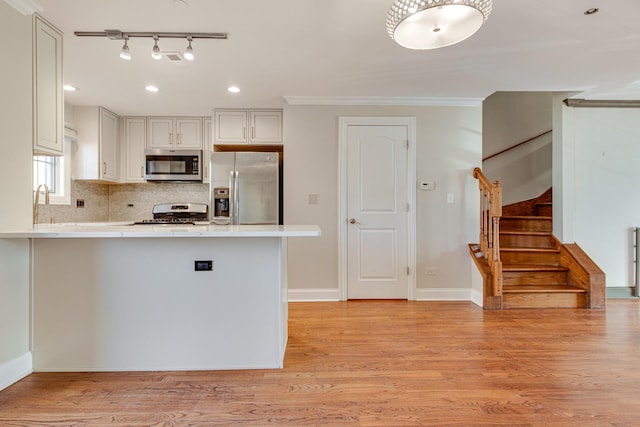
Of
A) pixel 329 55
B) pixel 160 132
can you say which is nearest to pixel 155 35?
pixel 329 55

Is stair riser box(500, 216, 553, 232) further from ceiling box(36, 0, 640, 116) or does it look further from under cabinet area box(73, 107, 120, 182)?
under cabinet area box(73, 107, 120, 182)

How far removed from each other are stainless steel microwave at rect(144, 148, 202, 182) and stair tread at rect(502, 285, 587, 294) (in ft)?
12.6

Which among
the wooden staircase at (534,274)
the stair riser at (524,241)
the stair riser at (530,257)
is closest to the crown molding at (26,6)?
the wooden staircase at (534,274)

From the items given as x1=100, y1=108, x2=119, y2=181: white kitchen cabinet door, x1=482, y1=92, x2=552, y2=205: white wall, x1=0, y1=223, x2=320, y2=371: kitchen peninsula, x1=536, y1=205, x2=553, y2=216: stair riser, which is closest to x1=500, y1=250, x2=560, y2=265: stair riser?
x1=536, y1=205, x2=553, y2=216: stair riser

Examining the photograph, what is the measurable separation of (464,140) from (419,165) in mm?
593

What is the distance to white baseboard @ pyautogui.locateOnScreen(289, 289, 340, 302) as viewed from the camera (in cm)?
353

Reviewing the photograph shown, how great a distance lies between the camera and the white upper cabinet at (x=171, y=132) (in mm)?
4031

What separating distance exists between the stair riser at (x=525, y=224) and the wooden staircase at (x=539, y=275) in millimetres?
133

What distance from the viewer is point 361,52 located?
246 centimetres

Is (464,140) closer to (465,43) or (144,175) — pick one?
(465,43)

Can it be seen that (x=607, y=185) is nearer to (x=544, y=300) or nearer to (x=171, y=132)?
(x=544, y=300)

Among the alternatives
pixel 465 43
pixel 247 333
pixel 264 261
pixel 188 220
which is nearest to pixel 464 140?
pixel 465 43

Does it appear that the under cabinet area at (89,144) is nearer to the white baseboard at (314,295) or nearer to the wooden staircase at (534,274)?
the white baseboard at (314,295)

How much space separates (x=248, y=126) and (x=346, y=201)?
149 centimetres
